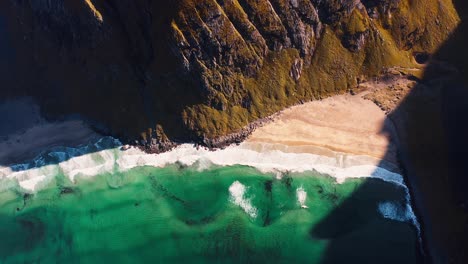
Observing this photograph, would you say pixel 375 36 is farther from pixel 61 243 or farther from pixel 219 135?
pixel 61 243

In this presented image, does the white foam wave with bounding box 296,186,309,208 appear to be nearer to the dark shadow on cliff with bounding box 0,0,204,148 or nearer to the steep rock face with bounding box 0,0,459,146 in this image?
the steep rock face with bounding box 0,0,459,146

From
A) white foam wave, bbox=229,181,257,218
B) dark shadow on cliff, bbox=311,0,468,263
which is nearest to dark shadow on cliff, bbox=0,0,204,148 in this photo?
white foam wave, bbox=229,181,257,218

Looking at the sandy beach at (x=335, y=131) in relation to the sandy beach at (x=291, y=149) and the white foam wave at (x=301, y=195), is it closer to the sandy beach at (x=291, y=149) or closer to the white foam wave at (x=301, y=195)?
the sandy beach at (x=291, y=149)

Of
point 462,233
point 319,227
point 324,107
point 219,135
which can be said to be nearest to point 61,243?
point 219,135

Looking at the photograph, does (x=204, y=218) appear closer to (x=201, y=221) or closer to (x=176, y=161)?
(x=201, y=221)

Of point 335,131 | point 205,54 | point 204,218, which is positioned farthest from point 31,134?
point 335,131
